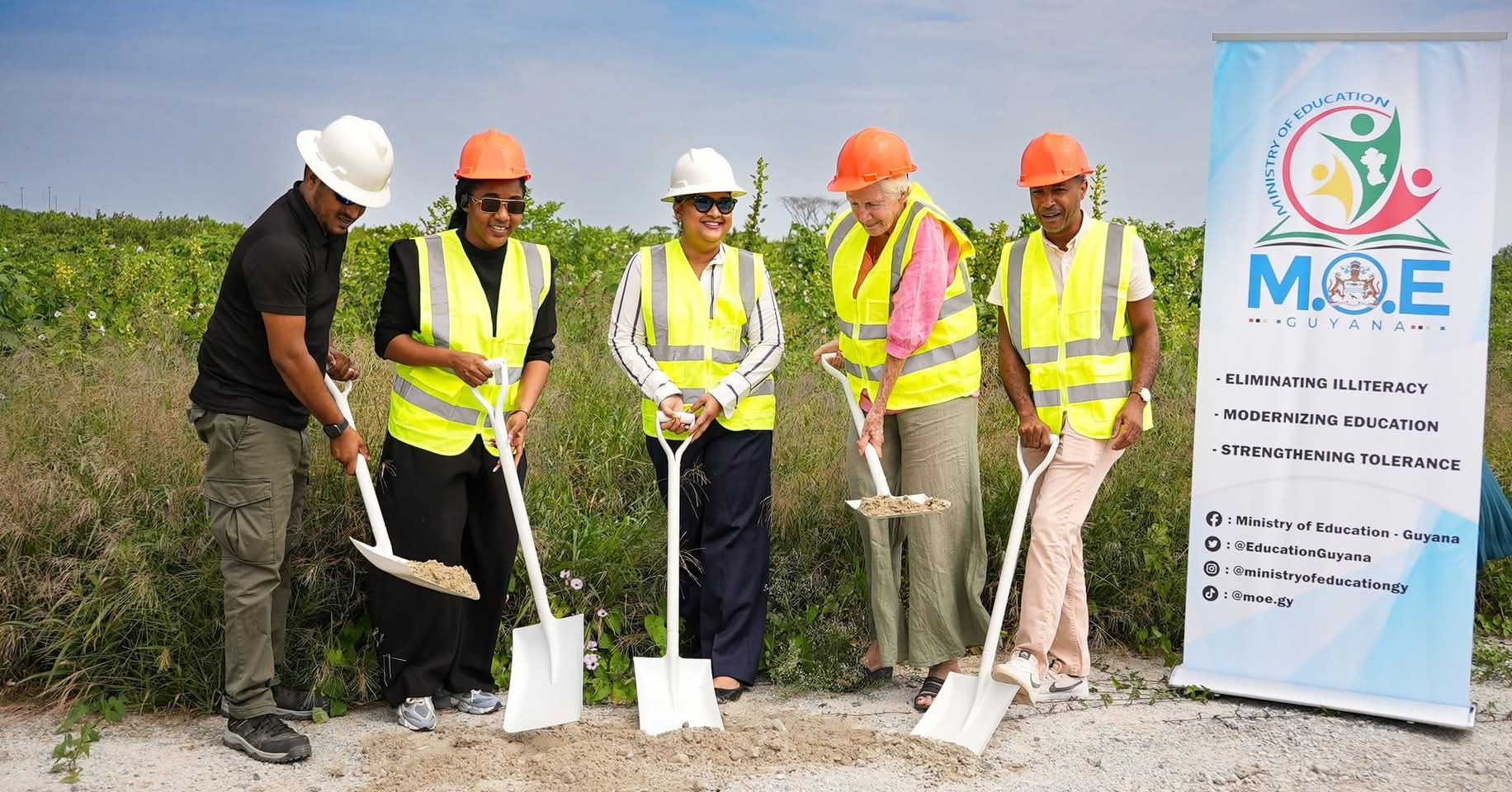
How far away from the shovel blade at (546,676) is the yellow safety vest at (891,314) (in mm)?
1433

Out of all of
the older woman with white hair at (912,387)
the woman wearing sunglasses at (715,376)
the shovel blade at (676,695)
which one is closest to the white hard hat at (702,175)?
the woman wearing sunglasses at (715,376)

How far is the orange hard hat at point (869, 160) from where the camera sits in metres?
4.27

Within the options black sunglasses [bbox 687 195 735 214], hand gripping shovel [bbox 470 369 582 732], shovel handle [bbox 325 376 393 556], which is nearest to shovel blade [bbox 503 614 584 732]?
hand gripping shovel [bbox 470 369 582 732]

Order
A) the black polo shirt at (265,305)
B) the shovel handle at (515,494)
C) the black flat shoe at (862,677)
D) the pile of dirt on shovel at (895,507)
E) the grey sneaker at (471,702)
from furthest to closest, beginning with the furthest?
the black flat shoe at (862,677) < the grey sneaker at (471,702) < the pile of dirt on shovel at (895,507) < the shovel handle at (515,494) < the black polo shirt at (265,305)

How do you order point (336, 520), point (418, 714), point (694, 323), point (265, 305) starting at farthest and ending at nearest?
point (336, 520)
point (694, 323)
point (418, 714)
point (265, 305)

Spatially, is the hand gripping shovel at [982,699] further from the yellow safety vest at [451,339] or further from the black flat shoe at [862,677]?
the yellow safety vest at [451,339]

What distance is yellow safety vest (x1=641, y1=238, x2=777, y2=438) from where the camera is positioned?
4504 millimetres

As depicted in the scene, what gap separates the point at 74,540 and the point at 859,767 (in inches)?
120

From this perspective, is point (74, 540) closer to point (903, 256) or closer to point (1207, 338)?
point (903, 256)

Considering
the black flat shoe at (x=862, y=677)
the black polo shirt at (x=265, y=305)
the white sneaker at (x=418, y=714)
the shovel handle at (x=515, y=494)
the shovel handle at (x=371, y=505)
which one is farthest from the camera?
the black flat shoe at (x=862, y=677)

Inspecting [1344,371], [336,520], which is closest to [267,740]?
[336,520]

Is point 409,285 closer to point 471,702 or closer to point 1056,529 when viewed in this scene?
point 471,702

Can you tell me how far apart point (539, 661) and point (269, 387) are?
129 cm

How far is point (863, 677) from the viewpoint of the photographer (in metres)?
4.83
